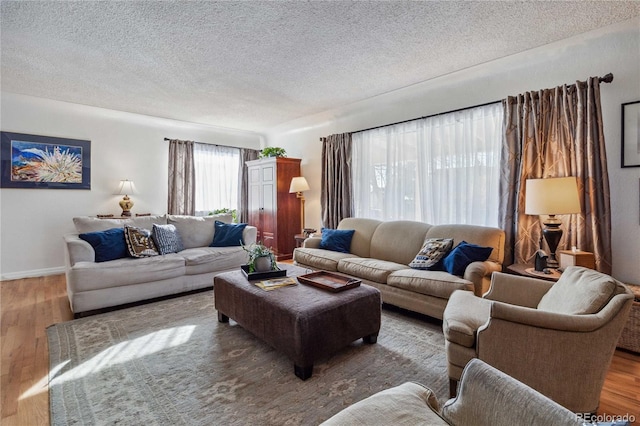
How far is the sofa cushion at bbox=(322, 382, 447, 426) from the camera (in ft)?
3.39

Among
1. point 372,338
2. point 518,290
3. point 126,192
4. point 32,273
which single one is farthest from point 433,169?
point 32,273

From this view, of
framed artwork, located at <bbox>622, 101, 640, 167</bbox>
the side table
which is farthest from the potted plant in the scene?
framed artwork, located at <bbox>622, 101, 640, 167</bbox>

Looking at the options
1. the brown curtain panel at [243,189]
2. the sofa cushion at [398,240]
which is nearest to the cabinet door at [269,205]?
the brown curtain panel at [243,189]

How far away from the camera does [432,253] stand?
10.4ft

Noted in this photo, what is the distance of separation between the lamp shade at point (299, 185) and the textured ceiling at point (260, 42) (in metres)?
1.58

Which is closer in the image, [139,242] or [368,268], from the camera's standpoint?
[368,268]

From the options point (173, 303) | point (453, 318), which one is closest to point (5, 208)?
point (173, 303)

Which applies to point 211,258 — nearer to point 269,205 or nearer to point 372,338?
point 269,205

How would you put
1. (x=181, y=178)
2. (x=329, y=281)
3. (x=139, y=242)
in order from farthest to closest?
1. (x=181, y=178)
2. (x=139, y=242)
3. (x=329, y=281)

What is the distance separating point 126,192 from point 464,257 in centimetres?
505

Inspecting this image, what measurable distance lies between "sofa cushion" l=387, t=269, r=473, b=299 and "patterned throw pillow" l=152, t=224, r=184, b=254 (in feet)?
8.78

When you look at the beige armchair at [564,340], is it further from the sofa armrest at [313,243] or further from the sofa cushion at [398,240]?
the sofa armrest at [313,243]

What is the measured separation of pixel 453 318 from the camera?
1.84 m

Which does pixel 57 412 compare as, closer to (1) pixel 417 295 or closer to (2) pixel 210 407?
(2) pixel 210 407
